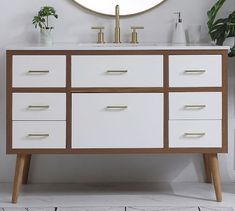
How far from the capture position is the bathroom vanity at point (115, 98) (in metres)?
2.88

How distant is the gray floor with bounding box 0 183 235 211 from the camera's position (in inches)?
111

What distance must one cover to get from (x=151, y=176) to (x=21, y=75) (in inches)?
42.7

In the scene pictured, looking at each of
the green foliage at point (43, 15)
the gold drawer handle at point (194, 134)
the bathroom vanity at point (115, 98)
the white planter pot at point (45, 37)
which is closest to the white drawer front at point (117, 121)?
the bathroom vanity at point (115, 98)

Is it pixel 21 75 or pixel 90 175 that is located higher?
pixel 21 75

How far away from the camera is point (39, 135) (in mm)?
2887

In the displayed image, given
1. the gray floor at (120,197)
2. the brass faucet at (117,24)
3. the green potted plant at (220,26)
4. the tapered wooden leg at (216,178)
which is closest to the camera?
the gray floor at (120,197)

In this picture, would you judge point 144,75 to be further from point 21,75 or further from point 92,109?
point 21,75

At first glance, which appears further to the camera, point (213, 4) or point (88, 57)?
point (213, 4)

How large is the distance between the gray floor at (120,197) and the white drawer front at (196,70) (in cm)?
63

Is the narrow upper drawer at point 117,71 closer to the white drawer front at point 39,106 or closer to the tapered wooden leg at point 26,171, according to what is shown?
the white drawer front at point 39,106

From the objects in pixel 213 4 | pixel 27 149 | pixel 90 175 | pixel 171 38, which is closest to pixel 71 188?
pixel 90 175

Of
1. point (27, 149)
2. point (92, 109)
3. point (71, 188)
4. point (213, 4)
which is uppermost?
point (213, 4)

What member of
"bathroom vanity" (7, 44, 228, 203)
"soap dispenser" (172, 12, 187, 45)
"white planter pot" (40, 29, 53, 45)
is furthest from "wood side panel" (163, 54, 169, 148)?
"white planter pot" (40, 29, 53, 45)

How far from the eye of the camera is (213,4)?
11.0 ft
